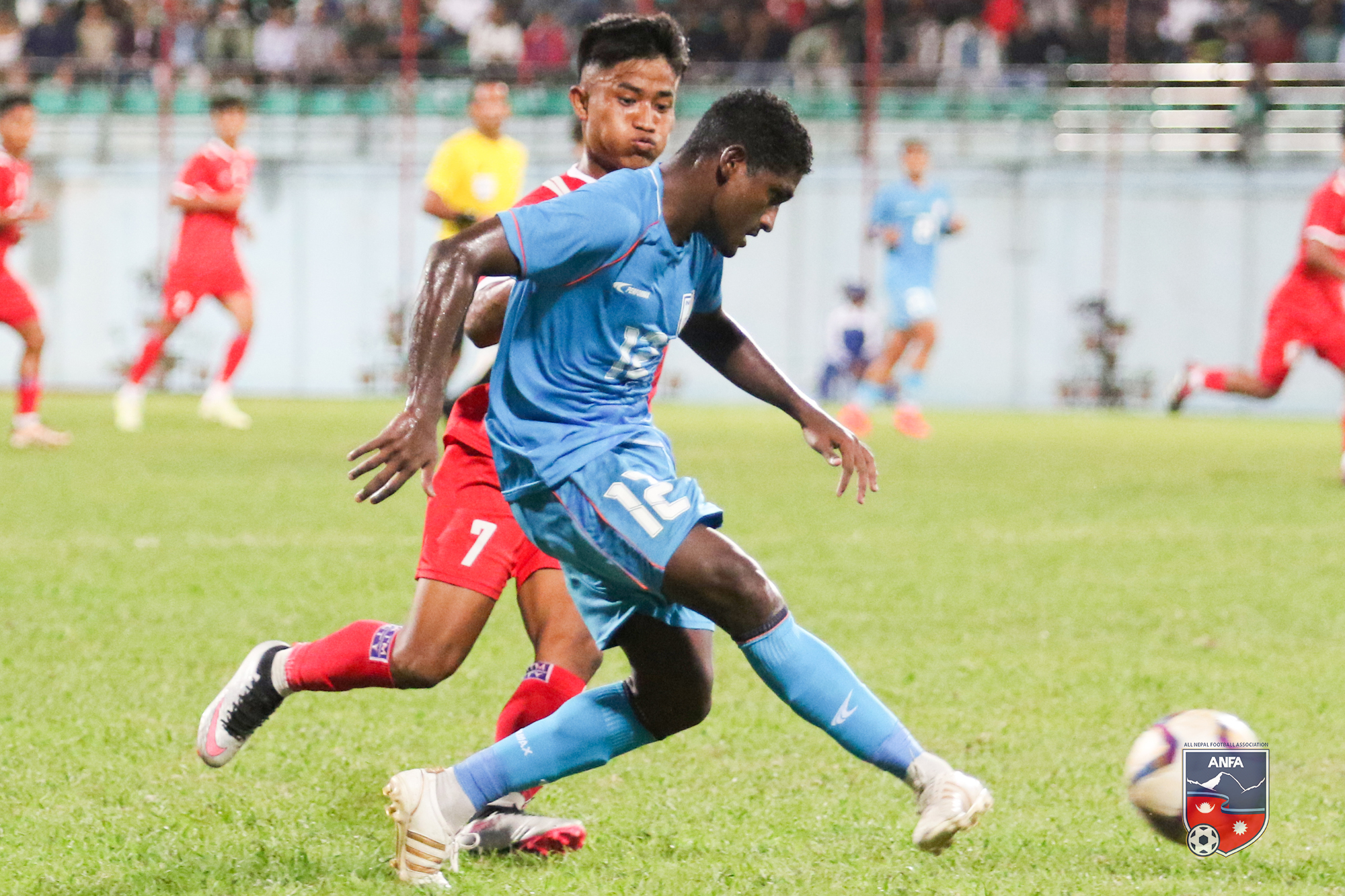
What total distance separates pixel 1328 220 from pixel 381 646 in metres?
9.47

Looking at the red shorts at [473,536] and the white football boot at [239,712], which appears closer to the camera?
A: the red shorts at [473,536]

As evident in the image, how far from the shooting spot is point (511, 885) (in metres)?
3.47

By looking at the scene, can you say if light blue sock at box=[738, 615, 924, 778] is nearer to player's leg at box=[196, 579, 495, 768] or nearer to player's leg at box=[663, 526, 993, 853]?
player's leg at box=[663, 526, 993, 853]

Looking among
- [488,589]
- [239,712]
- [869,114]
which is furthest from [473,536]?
[869,114]

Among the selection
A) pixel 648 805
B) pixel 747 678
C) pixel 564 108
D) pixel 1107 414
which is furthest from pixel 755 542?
pixel 564 108

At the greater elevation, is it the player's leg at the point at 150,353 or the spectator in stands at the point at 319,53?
the spectator in stands at the point at 319,53

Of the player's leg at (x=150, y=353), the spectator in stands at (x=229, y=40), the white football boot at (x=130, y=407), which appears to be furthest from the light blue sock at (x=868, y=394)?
the spectator in stands at (x=229, y=40)

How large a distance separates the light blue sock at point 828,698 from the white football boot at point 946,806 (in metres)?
0.08

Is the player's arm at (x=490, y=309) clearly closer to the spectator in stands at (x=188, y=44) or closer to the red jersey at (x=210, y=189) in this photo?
the red jersey at (x=210, y=189)

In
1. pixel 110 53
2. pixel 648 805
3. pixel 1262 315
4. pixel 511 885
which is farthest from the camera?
pixel 110 53

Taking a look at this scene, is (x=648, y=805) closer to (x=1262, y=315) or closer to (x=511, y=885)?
(x=511, y=885)

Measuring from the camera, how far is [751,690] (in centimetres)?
558

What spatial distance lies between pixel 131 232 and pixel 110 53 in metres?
3.04

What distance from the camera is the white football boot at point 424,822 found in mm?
3363
